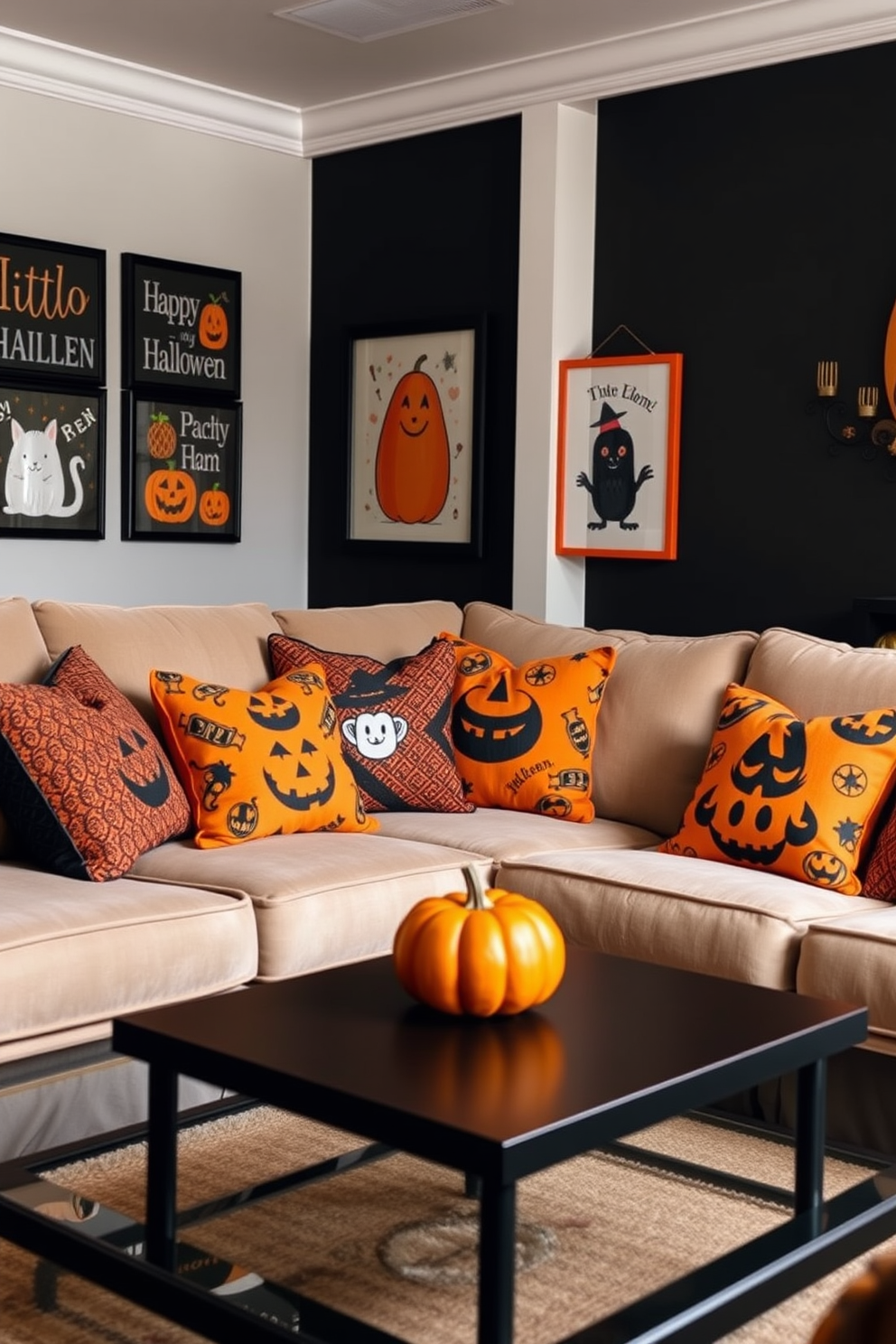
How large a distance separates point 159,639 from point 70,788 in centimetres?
70

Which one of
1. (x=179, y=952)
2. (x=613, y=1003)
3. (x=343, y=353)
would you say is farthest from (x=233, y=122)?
(x=613, y=1003)

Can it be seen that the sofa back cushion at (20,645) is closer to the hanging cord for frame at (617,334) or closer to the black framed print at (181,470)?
the black framed print at (181,470)

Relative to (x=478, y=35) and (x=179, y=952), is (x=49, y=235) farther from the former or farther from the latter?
(x=179, y=952)

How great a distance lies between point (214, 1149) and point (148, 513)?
10.4 ft

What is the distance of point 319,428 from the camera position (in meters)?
6.07

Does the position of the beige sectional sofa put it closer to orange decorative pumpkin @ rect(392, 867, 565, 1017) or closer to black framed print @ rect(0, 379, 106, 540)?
orange decorative pumpkin @ rect(392, 867, 565, 1017)

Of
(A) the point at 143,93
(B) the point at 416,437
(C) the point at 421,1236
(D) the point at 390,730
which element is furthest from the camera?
(B) the point at 416,437

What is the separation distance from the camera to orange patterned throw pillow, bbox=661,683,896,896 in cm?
319

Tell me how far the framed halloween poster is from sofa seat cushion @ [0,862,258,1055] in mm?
2834

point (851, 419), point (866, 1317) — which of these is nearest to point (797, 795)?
point (851, 419)

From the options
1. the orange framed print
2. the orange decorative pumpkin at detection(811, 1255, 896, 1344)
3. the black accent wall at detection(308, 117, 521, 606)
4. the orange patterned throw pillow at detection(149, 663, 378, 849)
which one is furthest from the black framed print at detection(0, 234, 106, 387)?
the orange decorative pumpkin at detection(811, 1255, 896, 1344)

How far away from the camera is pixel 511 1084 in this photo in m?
1.84

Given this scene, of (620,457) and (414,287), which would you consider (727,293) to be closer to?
(620,457)

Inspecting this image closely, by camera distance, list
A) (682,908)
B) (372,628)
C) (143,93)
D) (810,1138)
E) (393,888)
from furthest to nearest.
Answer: (143,93)
(372,628)
(393,888)
(682,908)
(810,1138)
